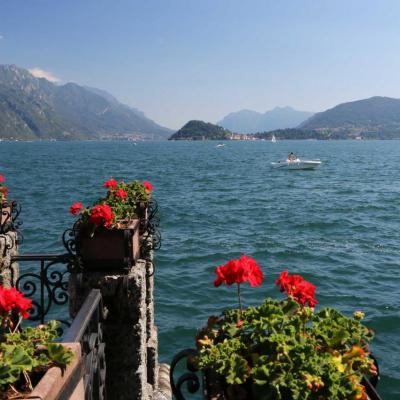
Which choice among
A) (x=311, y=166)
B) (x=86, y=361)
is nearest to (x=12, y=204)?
(x=86, y=361)

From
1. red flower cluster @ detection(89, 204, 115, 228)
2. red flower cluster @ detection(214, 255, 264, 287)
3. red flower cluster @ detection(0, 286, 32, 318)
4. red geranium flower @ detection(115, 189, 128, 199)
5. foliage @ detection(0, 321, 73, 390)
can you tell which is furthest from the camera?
red geranium flower @ detection(115, 189, 128, 199)

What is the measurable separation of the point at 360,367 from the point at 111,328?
8.15ft

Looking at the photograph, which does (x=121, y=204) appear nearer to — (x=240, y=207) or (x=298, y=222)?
(x=298, y=222)

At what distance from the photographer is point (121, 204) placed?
17.0 feet

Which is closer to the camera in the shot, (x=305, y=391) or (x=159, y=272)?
(x=305, y=391)

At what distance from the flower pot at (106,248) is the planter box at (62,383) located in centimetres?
162

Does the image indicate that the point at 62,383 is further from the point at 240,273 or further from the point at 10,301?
the point at 240,273

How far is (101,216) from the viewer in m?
4.24

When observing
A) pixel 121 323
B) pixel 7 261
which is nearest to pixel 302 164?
pixel 7 261

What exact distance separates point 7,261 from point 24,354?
3377 mm

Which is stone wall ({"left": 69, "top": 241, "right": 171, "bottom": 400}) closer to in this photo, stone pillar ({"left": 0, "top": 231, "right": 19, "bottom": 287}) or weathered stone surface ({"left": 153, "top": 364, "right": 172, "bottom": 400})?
stone pillar ({"left": 0, "top": 231, "right": 19, "bottom": 287})

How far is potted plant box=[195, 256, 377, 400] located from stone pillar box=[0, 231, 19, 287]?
10.5 ft

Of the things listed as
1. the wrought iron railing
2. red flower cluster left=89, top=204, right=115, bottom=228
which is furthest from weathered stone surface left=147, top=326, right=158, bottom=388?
the wrought iron railing

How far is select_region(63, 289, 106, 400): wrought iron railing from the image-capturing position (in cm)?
283
